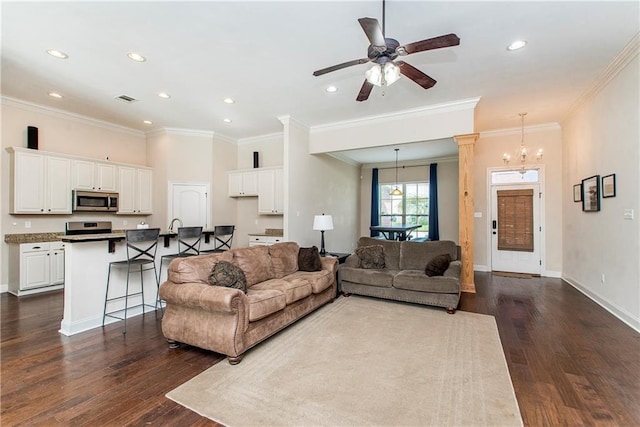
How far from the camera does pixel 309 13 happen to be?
264 centimetres

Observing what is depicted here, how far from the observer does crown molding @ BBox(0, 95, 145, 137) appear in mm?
4829

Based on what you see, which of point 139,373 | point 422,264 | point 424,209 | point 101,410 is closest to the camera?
point 101,410

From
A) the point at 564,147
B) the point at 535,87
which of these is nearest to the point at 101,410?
the point at 535,87

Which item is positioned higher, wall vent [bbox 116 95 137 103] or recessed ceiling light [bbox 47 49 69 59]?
wall vent [bbox 116 95 137 103]

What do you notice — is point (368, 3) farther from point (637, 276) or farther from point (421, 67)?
point (637, 276)

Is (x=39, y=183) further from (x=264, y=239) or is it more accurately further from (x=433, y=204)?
(x=433, y=204)

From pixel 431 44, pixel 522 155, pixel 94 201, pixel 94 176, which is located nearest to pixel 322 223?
A: pixel 431 44

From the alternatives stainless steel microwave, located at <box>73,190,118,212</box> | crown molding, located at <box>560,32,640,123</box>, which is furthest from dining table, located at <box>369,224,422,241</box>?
stainless steel microwave, located at <box>73,190,118,212</box>

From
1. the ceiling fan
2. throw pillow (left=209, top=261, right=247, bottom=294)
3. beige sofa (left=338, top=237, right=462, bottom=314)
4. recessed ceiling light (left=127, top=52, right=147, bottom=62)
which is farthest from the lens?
beige sofa (left=338, top=237, right=462, bottom=314)

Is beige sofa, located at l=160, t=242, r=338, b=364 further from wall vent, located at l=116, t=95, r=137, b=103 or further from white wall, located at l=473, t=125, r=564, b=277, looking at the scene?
white wall, located at l=473, t=125, r=564, b=277

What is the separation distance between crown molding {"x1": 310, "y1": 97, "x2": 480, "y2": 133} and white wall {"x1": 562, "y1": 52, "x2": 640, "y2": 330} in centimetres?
163

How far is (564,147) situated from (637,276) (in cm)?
346

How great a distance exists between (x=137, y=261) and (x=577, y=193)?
6.85 meters

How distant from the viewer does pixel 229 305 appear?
2514mm
